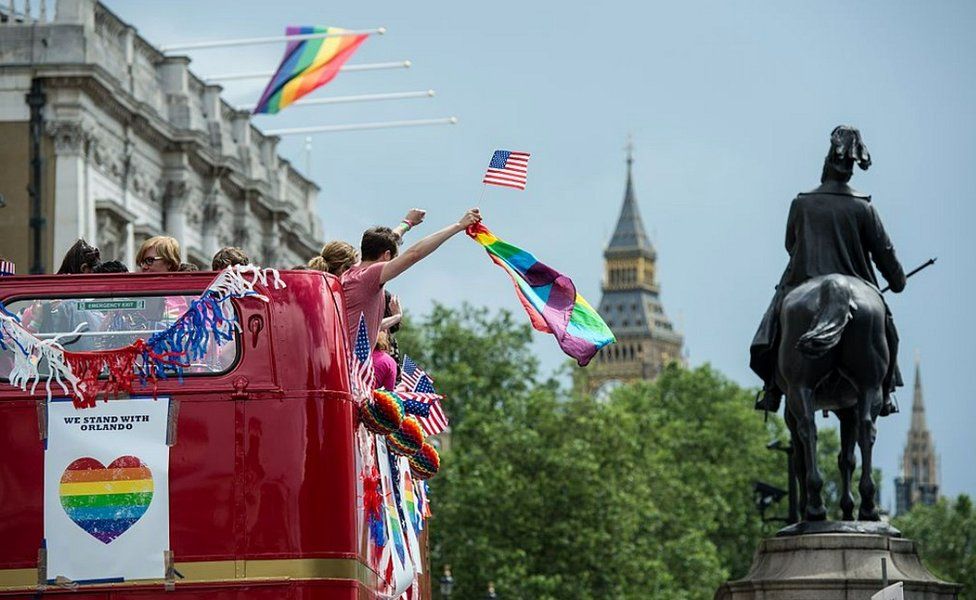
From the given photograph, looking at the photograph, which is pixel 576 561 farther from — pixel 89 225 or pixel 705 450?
pixel 705 450

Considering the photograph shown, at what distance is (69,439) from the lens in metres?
15.4

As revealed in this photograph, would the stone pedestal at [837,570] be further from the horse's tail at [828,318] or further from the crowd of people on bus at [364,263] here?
the crowd of people on bus at [364,263]

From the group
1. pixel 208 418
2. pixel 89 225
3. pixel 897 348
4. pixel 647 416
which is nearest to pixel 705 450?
pixel 647 416

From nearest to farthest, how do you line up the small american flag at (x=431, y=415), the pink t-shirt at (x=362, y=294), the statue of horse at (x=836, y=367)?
the pink t-shirt at (x=362, y=294), the small american flag at (x=431, y=415), the statue of horse at (x=836, y=367)

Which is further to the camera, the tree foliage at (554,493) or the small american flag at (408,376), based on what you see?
the tree foliage at (554,493)

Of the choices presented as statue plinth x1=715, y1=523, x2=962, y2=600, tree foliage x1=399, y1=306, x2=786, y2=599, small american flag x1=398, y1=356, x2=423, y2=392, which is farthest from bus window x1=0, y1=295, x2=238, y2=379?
tree foliage x1=399, y1=306, x2=786, y2=599

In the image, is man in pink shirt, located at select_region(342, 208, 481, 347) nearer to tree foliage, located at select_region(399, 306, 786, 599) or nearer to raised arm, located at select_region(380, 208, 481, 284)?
raised arm, located at select_region(380, 208, 481, 284)

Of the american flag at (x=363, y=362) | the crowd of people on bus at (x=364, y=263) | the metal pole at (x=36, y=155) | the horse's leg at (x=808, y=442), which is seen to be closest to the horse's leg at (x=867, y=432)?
the horse's leg at (x=808, y=442)

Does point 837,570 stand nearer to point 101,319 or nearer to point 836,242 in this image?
point 836,242

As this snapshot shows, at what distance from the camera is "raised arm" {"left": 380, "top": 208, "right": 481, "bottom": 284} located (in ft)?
52.0

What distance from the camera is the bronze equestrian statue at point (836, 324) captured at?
22.1 meters

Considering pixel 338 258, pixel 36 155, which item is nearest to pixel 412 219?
pixel 338 258

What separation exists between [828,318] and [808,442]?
1.11 meters

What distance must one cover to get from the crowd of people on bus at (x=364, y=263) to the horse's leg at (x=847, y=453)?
565 cm
